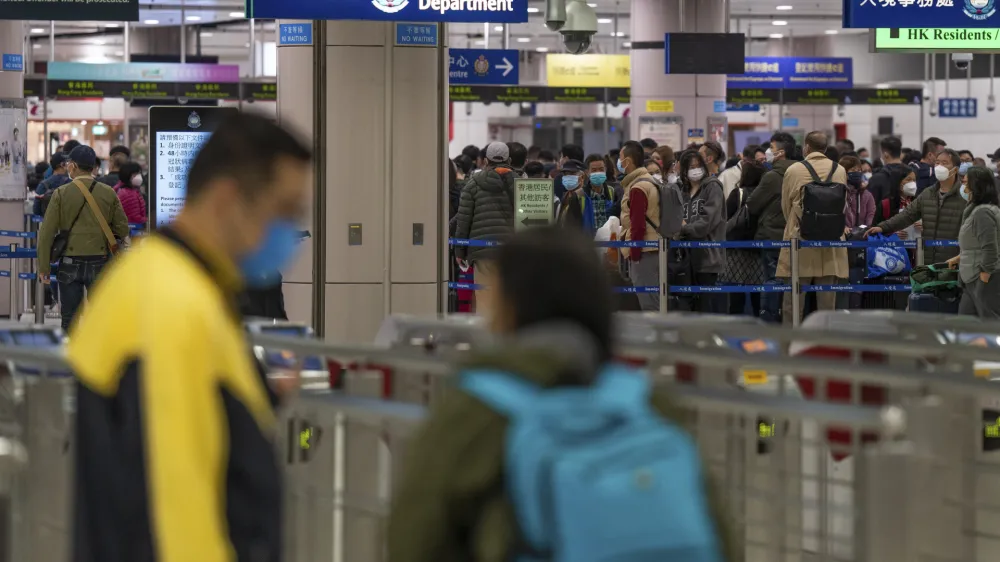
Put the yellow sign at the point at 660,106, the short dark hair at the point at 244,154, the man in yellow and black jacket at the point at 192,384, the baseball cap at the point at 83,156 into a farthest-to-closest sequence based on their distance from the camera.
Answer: the yellow sign at the point at 660,106 → the baseball cap at the point at 83,156 → the short dark hair at the point at 244,154 → the man in yellow and black jacket at the point at 192,384

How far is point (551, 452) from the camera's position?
79.4 inches

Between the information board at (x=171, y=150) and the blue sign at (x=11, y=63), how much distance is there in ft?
23.5

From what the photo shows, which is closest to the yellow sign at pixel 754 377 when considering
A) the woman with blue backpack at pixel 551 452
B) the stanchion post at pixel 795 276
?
the woman with blue backpack at pixel 551 452

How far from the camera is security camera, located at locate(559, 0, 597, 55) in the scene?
14031mm

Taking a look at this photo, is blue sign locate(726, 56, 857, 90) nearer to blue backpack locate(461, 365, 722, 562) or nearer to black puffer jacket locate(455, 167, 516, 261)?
black puffer jacket locate(455, 167, 516, 261)

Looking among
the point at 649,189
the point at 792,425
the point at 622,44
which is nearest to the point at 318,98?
the point at 649,189

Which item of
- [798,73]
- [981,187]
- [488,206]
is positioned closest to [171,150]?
[488,206]

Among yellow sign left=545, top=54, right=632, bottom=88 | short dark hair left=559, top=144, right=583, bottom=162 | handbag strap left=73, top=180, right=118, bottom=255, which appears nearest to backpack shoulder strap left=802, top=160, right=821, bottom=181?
short dark hair left=559, top=144, right=583, bottom=162

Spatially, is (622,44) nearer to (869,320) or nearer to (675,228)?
(675,228)

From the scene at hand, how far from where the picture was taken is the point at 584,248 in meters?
2.16

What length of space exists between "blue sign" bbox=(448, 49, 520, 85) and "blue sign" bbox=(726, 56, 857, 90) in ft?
17.2

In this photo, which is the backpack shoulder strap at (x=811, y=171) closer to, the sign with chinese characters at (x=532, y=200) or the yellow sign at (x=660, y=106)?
the sign with chinese characters at (x=532, y=200)

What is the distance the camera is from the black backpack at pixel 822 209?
12695 mm

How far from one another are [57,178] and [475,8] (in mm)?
7746
